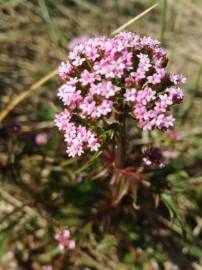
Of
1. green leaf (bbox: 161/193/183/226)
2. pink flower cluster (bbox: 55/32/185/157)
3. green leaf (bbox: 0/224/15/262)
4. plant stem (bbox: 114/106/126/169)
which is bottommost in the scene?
green leaf (bbox: 0/224/15/262)

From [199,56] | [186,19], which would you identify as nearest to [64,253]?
[199,56]

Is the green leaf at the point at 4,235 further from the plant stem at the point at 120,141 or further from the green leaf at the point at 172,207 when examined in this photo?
the green leaf at the point at 172,207

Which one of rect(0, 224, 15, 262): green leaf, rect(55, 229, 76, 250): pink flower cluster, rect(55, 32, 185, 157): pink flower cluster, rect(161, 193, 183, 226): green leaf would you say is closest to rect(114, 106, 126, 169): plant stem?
rect(55, 32, 185, 157): pink flower cluster

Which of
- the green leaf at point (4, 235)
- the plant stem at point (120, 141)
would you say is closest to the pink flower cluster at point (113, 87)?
the plant stem at point (120, 141)

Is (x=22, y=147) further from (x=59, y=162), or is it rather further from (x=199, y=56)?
(x=199, y=56)

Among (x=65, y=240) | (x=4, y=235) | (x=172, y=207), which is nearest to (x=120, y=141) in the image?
(x=172, y=207)

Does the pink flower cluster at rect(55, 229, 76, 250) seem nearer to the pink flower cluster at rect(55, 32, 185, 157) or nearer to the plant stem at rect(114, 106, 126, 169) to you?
the plant stem at rect(114, 106, 126, 169)
